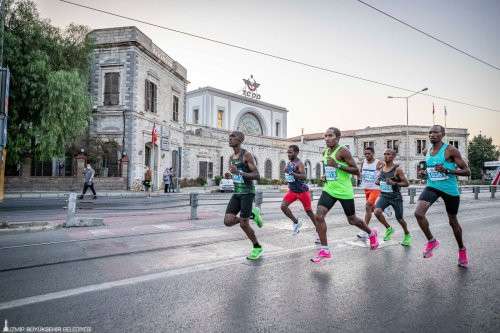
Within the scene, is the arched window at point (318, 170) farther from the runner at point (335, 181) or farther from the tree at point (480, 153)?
the runner at point (335, 181)

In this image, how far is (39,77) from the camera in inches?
748

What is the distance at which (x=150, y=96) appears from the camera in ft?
86.9

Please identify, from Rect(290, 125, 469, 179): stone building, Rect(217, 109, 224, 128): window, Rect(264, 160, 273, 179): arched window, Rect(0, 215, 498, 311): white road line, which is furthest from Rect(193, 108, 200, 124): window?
Rect(0, 215, 498, 311): white road line

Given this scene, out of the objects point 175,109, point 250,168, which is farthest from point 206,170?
point 250,168

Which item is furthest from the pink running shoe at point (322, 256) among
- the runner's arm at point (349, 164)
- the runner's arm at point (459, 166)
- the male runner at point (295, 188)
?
the male runner at point (295, 188)

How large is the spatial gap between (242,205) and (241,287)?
167 cm

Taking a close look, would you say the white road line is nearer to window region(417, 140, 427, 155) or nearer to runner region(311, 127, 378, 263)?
runner region(311, 127, 378, 263)

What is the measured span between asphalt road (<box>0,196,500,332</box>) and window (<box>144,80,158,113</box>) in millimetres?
20216

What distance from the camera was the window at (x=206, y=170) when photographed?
1330 inches

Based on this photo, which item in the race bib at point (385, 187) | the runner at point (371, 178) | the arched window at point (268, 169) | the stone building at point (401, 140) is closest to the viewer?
the race bib at point (385, 187)

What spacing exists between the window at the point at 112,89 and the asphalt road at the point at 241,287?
19.3 metres

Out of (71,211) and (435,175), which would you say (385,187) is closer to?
(435,175)

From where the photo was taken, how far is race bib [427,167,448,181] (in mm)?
5238

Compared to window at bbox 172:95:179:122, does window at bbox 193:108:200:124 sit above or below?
above
